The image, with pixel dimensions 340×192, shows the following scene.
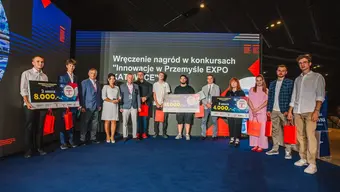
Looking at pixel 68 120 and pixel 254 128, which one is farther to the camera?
pixel 254 128

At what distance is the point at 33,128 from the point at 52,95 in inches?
21.8

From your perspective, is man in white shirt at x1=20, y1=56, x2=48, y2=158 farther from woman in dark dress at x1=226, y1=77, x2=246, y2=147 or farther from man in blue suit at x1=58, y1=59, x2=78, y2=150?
A: woman in dark dress at x1=226, y1=77, x2=246, y2=147

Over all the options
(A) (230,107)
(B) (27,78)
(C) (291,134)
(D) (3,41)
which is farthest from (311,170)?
(D) (3,41)

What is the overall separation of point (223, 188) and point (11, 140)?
312 cm

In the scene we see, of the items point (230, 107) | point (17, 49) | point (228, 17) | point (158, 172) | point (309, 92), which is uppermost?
point (228, 17)

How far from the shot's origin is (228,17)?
8570mm

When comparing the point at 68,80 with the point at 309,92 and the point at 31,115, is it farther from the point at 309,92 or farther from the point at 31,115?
the point at 309,92

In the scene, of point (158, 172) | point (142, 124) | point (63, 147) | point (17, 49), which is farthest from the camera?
point (142, 124)

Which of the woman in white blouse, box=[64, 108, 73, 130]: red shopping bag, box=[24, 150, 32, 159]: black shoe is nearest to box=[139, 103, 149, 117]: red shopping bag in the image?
the woman in white blouse

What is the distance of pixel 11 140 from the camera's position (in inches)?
143

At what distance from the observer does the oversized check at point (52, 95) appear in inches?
139

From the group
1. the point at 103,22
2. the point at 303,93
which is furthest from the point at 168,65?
the point at 303,93

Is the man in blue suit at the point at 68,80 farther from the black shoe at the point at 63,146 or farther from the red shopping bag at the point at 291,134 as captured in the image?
the red shopping bag at the point at 291,134

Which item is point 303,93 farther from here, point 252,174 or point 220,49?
point 220,49
